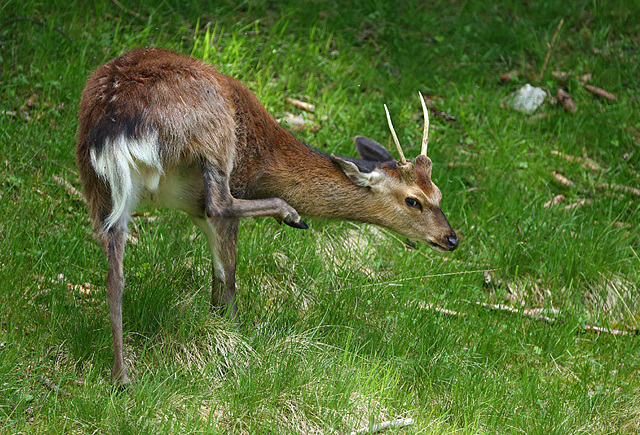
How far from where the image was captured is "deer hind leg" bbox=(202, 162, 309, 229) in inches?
159

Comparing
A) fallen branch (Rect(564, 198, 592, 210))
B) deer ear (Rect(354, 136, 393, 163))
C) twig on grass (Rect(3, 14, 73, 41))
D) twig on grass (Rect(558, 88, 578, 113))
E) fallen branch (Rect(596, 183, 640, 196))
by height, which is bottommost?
fallen branch (Rect(564, 198, 592, 210))

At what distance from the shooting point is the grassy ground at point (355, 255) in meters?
3.95

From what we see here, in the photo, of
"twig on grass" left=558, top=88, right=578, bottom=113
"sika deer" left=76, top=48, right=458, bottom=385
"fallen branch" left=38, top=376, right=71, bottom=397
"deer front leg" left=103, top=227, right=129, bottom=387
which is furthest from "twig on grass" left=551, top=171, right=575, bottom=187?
"fallen branch" left=38, top=376, right=71, bottom=397

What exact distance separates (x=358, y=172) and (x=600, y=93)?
4.07 meters

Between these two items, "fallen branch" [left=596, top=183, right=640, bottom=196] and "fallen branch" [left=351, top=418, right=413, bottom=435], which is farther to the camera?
"fallen branch" [left=596, top=183, right=640, bottom=196]

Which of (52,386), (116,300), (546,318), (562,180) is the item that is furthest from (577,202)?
(52,386)

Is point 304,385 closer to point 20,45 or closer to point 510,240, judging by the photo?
point 510,240

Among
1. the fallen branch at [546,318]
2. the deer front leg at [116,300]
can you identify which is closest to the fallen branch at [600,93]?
the fallen branch at [546,318]

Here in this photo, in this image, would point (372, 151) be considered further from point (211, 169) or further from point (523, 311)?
point (523, 311)

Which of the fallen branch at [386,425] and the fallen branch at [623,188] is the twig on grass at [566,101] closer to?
the fallen branch at [623,188]

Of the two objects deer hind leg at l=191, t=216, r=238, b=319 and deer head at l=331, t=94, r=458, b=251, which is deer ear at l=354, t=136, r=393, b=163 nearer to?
deer head at l=331, t=94, r=458, b=251

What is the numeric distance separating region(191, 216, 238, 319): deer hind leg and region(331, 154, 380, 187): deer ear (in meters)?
0.75

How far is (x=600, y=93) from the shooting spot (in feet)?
25.1

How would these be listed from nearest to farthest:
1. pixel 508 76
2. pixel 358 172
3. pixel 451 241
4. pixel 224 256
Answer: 1. pixel 224 256
2. pixel 358 172
3. pixel 451 241
4. pixel 508 76
